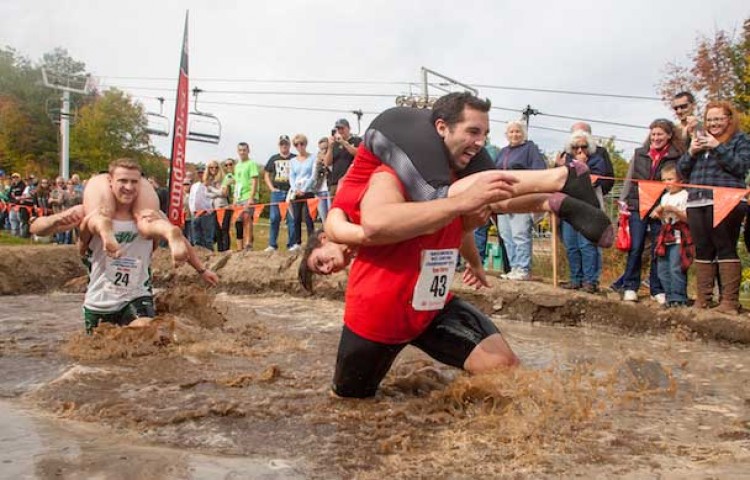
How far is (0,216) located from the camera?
20812 mm

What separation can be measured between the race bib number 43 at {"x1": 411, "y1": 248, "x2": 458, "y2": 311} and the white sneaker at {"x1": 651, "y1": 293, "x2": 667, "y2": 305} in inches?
151

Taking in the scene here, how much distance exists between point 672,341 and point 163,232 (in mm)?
4304

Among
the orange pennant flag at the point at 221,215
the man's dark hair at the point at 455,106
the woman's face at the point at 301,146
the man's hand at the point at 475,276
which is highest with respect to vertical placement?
the woman's face at the point at 301,146

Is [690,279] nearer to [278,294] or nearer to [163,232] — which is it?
[278,294]

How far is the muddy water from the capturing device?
2910mm

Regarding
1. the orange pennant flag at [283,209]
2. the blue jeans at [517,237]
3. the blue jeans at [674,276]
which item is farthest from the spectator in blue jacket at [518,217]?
the orange pennant flag at [283,209]

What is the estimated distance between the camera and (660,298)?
7039 mm

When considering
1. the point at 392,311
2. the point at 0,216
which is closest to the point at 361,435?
the point at 392,311

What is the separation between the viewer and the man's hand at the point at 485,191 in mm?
3109

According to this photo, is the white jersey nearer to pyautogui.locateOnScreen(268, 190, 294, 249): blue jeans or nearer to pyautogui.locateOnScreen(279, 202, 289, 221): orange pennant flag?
pyautogui.locateOnScreen(268, 190, 294, 249): blue jeans

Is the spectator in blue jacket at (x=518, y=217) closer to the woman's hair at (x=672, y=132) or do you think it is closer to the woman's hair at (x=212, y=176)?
the woman's hair at (x=672, y=132)

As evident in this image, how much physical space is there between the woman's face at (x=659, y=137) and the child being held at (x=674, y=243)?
0.28 m

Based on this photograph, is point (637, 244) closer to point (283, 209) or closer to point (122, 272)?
point (122, 272)

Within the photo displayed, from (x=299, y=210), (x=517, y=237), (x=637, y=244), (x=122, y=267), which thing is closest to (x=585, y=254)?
(x=637, y=244)
